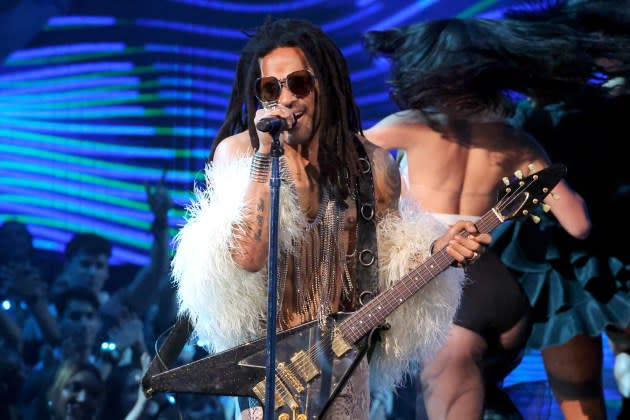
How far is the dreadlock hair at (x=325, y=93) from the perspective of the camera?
2.78 meters

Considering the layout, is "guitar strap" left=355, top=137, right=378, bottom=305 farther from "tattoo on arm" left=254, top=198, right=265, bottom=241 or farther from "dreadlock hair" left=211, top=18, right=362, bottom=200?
"tattoo on arm" left=254, top=198, right=265, bottom=241

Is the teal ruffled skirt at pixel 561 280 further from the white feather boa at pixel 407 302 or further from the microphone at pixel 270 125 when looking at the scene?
the microphone at pixel 270 125

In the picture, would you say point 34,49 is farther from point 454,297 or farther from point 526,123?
point 454,297

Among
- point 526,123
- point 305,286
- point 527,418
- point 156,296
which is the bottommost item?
point 527,418

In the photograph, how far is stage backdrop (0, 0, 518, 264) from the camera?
185 inches

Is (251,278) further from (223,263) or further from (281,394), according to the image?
(281,394)

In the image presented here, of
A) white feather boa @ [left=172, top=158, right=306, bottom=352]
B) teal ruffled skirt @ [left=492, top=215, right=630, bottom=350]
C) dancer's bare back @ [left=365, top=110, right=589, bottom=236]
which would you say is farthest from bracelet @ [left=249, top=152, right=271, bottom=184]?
teal ruffled skirt @ [left=492, top=215, right=630, bottom=350]

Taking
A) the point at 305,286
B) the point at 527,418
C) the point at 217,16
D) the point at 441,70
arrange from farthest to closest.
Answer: the point at 217,16 → the point at 527,418 → the point at 441,70 → the point at 305,286

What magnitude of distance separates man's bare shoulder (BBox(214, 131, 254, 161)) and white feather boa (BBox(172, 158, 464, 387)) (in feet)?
0.17

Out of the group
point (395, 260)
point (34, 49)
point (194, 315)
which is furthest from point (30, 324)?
point (395, 260)

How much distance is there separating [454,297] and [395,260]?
0.25 meters

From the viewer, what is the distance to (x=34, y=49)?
196 inches

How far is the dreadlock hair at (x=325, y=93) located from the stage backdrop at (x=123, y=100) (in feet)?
5.56

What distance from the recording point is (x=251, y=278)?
8.97ft
